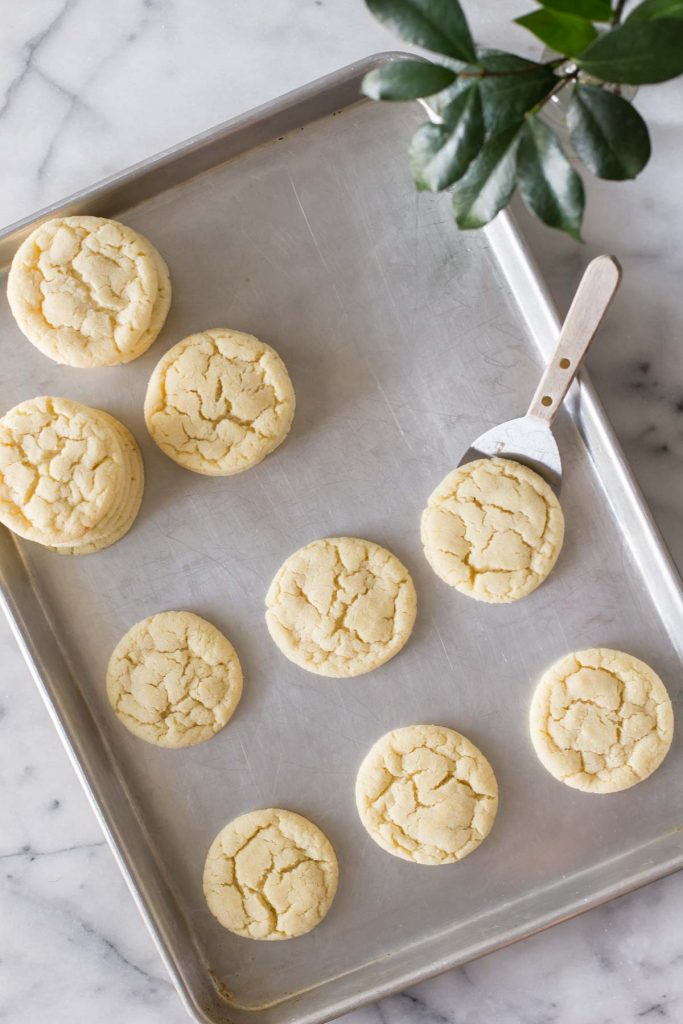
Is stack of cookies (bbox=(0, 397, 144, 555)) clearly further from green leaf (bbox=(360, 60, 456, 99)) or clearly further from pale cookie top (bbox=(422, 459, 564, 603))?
green leaf (bbox=(360, 60, 456, 99))

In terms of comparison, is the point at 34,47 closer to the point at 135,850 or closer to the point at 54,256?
the point at 54,256

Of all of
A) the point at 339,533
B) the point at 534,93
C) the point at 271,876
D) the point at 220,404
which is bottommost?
the point at 271,876

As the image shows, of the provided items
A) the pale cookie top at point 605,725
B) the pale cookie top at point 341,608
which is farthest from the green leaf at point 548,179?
the pale cookie top at point 605,725

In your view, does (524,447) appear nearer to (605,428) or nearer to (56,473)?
(605,428)

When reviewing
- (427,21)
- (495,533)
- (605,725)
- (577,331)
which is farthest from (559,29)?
(605,725)

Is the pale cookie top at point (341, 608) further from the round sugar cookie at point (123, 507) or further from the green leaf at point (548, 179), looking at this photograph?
the green leaf at point (548, 179)

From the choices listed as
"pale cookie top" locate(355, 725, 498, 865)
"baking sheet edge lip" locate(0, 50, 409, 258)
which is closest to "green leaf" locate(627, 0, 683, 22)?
"baking sheet edge lip" locate(0, 50, 409, 258)

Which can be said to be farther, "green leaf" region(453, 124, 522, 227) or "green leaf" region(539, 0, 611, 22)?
"green leaf" region(453, 124, 522, 227)
